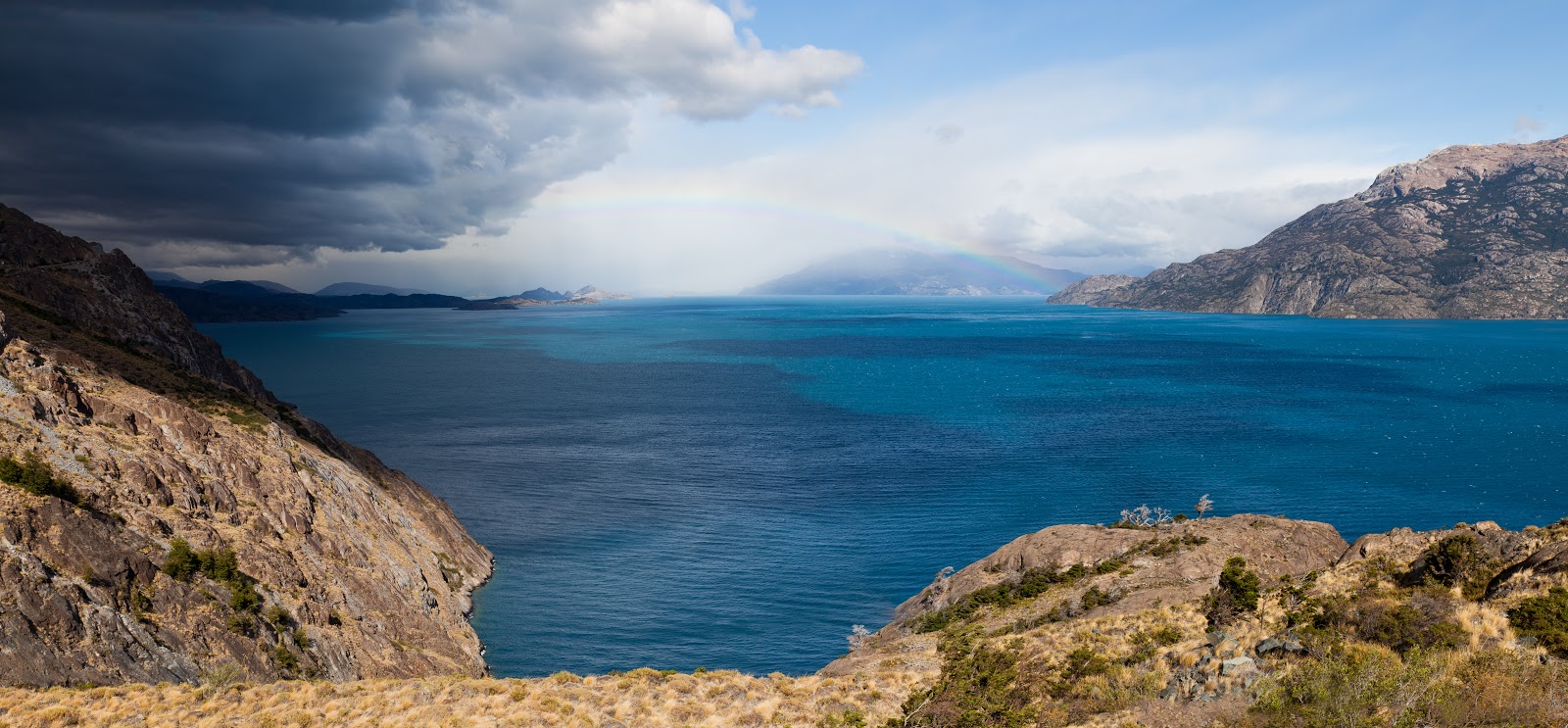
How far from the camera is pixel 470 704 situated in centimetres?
3434

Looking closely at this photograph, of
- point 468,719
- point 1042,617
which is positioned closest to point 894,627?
point 1042,617

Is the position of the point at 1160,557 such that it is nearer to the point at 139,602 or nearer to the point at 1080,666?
the point at 1080,666

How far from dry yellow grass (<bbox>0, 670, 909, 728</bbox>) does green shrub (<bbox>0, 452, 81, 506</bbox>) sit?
60.0 feet

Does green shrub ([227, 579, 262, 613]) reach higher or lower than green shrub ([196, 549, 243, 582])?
lower

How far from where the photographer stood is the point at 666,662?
6147cm

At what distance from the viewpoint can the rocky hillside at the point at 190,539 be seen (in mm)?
42406

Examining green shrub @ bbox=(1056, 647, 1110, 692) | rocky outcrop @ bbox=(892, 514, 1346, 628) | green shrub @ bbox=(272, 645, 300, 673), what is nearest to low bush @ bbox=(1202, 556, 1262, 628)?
green shrub @ bbox=(1056, 647, 1110, 692)

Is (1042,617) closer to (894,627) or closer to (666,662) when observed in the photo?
(894,627)

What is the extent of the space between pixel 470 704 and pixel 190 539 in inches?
1277

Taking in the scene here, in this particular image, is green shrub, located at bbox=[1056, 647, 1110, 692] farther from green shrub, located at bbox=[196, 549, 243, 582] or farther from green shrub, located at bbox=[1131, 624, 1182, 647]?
green shrub, located at bbox=[196, 549, 243, 582]

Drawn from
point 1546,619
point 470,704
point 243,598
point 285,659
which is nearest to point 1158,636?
point 1546,619

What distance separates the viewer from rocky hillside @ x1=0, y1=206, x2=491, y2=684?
42406mm

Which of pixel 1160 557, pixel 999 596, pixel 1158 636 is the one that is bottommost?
pixel 999 596

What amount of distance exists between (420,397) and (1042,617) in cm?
16896
